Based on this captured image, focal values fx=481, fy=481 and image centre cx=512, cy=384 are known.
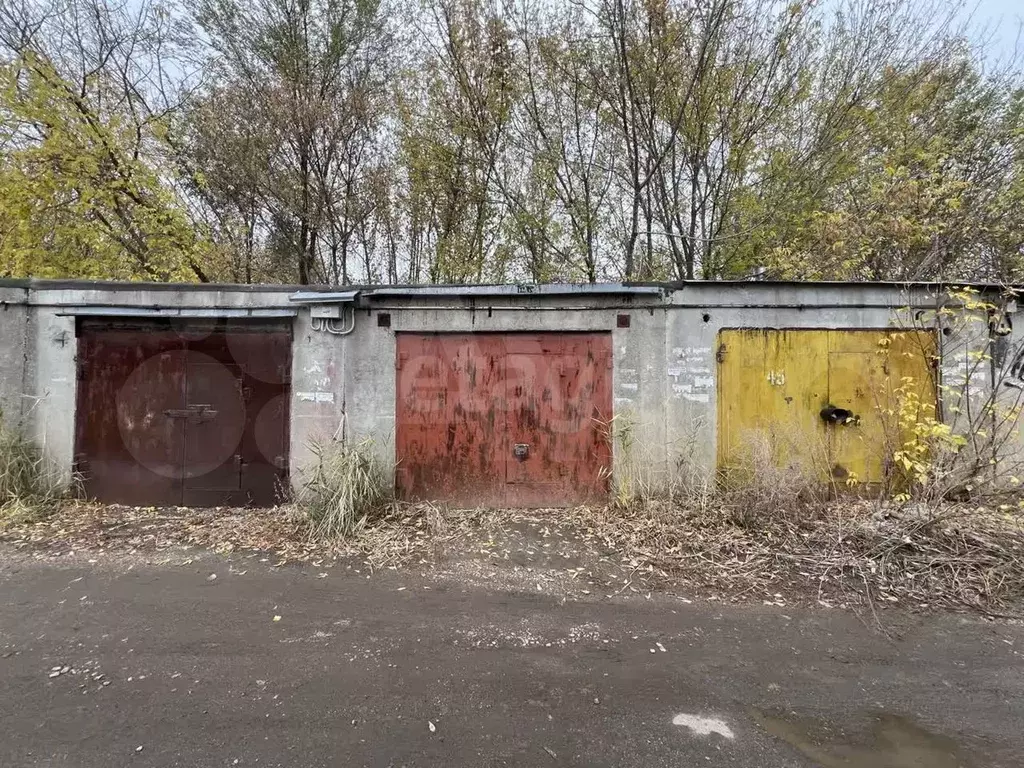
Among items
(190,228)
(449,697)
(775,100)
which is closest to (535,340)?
(449,697)

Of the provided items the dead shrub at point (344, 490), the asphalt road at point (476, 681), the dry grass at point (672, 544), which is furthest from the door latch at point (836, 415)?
the dead shrub at point (344, 490)

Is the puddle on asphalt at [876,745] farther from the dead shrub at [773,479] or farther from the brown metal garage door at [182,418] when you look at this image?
the brown metal garage door at [182,418]

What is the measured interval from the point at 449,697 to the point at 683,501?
353 centimetres

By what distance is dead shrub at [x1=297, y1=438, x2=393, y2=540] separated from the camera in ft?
15.7

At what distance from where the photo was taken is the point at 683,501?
207 inches

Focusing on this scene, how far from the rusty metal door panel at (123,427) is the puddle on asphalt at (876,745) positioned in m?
6.29

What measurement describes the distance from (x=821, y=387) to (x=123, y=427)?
826 centimetres

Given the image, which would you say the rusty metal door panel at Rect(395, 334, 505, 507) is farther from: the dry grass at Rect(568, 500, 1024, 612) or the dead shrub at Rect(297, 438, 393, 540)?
the dry grass at Rect(568, 500, 1024, 612)

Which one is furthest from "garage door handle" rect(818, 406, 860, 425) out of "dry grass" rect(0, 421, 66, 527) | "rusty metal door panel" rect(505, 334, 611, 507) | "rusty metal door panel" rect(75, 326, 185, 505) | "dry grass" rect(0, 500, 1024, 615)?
"dry grass" rect(0, 421, 66, 527)

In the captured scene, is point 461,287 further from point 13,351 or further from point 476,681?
point 13,351

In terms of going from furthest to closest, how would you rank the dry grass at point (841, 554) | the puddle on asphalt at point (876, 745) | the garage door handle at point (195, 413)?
1. the garage door handle at point (195, 413)
2. the dry grass at point (841, 554)
3. the puddle on asphalt at point (876, 745)

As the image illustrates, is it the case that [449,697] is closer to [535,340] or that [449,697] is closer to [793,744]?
[793,744]

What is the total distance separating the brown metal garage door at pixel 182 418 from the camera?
225 inches

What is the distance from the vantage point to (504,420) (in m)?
5.77
